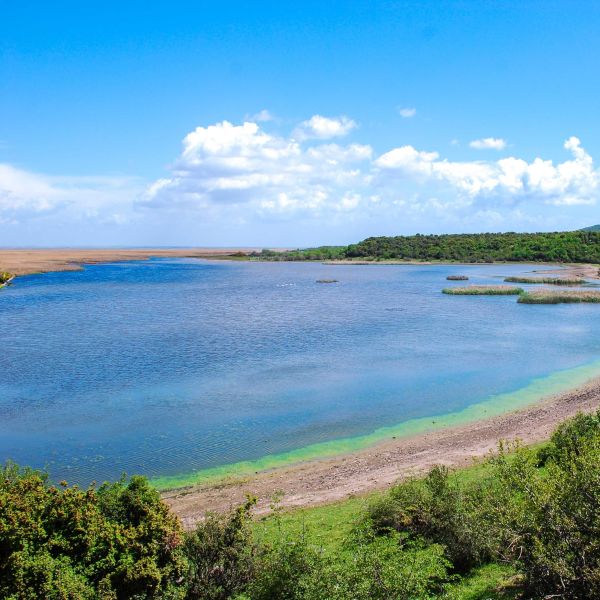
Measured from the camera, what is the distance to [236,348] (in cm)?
4619

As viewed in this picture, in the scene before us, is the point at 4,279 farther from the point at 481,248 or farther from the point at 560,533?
the point at 481,248

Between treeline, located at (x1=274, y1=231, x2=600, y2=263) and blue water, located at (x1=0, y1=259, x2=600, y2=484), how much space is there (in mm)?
80592

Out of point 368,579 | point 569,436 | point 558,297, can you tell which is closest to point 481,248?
point 558,297

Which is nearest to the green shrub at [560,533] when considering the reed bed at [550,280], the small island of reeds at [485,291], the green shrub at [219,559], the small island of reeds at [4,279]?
the green shrub at [219,559]

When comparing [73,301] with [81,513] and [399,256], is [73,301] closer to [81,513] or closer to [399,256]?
[81,513]

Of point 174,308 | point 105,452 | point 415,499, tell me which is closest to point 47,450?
point 105,452

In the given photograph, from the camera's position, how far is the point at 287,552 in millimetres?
11492

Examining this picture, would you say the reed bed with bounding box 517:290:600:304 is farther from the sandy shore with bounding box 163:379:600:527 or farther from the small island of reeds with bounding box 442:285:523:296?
the sandy shore with bounding box 163:379:600:527

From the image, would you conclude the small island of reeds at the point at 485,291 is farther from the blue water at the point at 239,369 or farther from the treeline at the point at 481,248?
the treeline at the point at 481,248

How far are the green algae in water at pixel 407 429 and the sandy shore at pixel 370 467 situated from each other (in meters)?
0.61

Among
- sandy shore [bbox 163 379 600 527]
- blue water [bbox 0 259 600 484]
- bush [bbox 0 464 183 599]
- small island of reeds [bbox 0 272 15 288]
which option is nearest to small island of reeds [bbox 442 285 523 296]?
blue water [bbox 0 259 600 484]

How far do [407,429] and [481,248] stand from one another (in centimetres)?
14925

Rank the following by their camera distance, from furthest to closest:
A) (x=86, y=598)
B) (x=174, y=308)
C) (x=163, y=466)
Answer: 1. (x=174, y=308)
2. (x=163, y=466)
3. (x=86, y=598)

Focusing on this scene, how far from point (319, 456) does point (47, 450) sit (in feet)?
39.5
